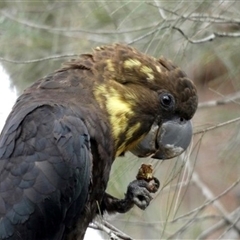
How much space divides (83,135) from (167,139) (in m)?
0.30

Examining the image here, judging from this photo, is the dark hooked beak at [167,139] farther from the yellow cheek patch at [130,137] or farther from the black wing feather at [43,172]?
the black wing feather at [43,172]

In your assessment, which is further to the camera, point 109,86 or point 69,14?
point 69,14

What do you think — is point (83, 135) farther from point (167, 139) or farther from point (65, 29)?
point (65, 29)

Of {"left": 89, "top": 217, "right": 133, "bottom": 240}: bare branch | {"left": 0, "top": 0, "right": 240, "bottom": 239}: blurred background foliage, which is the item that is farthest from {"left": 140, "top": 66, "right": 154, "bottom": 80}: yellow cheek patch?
{"left": 89, "top": 217, "right": 133, "bottom": 240}: bare branch

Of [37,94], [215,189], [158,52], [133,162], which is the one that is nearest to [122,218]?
[133,162]

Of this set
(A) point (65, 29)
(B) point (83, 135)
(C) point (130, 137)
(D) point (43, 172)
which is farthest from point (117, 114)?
(A) point (65, 29)

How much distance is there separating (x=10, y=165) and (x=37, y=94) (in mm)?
230

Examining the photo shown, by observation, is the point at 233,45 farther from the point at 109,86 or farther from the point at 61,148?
the point at 61,148

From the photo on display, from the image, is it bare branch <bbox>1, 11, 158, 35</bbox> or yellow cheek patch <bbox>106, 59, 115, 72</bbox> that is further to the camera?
bare branch <bbox>1, 11, 158, 35</bbox>

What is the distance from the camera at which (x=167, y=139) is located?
2.59m

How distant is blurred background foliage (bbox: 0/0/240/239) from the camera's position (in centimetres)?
287

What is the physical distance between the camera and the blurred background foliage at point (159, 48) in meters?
2.87

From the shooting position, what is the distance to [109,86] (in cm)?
257

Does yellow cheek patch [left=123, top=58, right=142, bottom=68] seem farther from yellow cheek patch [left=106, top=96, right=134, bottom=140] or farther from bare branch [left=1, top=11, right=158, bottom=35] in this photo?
bare branch [left=1, top=11, right=158, bottom=35]
